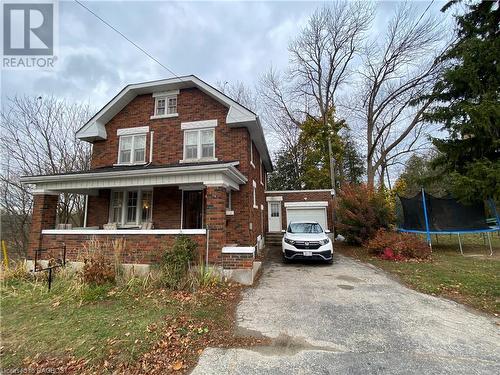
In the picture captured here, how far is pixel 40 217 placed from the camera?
29.1ft

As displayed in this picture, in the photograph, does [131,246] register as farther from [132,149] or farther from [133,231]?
[132,149]

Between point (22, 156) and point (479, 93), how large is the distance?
25276 mm

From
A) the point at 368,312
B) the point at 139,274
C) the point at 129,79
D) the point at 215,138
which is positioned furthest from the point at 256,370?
the point at 129,79

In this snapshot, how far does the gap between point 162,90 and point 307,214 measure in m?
12.1

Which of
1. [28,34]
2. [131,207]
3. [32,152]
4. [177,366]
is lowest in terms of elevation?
[177,366]

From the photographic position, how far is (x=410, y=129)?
68.0 ft

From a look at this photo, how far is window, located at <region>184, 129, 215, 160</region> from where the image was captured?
10594 millimetres

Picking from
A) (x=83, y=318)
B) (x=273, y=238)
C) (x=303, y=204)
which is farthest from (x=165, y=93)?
(x=303, y=204)

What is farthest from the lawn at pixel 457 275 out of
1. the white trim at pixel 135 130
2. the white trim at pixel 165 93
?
the white trim at pixel 135 130

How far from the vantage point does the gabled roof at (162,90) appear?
1002cm

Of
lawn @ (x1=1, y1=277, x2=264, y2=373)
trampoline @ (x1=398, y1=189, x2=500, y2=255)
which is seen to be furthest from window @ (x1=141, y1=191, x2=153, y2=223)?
trampoline @ (x1=398, y1=189, x2=500, y2=255)

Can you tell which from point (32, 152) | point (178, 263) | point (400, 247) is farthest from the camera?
point (32, 152)

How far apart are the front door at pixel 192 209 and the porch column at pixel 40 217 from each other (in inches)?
189

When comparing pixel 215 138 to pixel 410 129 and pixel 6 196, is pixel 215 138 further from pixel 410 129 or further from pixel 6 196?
pixel 410 129
